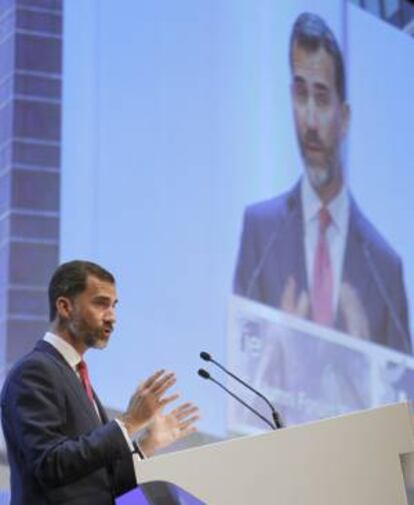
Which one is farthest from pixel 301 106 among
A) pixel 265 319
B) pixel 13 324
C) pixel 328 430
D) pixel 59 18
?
Answer: pixel 328 430

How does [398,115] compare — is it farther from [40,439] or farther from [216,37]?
[40,439]

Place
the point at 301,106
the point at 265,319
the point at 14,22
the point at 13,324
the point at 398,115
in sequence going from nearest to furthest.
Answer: the point at 13,324 → the point at 14,22 → the point at 265,319 → the point at 301,106 → the point at 398,115

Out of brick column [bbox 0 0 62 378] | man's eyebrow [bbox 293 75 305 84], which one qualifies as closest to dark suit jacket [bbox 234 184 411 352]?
man's eyebrow [bbox 293 75 305 84]

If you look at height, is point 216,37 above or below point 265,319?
above

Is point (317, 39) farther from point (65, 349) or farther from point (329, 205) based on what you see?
point (65, 349)

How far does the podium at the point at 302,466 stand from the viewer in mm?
2014

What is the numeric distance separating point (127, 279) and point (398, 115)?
2.04 m

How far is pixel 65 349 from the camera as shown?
2297mm

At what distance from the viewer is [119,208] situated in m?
3.64

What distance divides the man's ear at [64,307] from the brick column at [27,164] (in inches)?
38.8

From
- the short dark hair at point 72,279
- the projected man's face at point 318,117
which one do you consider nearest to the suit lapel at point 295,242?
the projected man's face at point 318,117

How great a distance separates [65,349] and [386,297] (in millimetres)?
2664

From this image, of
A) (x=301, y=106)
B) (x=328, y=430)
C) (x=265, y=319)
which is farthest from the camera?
(x=301, y=106)

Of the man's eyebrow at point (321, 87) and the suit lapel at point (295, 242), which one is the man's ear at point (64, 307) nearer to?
the suit lapel at point (295, 242)
